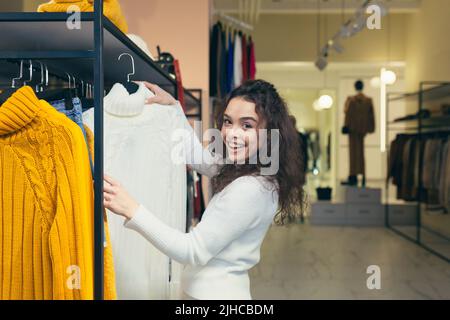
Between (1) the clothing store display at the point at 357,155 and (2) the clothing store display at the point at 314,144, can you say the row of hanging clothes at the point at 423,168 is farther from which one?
(2) the clothing store display at the point at 314,144

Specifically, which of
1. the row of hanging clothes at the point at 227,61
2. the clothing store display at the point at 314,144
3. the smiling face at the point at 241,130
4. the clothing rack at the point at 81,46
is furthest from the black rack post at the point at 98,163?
the clothing store display at the point at 314,144

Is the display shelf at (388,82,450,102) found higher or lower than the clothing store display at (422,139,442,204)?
higher

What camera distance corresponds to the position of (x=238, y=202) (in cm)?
125

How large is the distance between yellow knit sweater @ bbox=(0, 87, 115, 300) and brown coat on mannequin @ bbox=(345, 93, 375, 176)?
6279 millimetres

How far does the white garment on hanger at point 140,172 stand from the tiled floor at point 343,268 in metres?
1.82

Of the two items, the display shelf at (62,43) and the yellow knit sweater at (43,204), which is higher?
the display shelf at (62,43)

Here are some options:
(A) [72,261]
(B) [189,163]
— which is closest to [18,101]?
(A) [72,261]

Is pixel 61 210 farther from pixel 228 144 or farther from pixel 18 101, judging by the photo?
pixel 228 144

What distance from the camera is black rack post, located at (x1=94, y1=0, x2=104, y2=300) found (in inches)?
43.8

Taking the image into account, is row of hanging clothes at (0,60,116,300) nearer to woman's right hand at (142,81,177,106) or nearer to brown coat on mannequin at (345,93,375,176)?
woman's right hand at (142,81,177,106)

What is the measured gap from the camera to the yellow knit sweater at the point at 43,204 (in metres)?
1.06

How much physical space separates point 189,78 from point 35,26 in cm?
266

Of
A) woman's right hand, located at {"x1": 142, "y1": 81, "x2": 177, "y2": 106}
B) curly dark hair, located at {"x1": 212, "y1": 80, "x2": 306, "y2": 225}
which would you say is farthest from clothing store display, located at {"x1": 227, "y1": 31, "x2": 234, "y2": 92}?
curly dark hair, located at {"x1": 212, "y1": 80, "x2": 306, "y2": 225}
